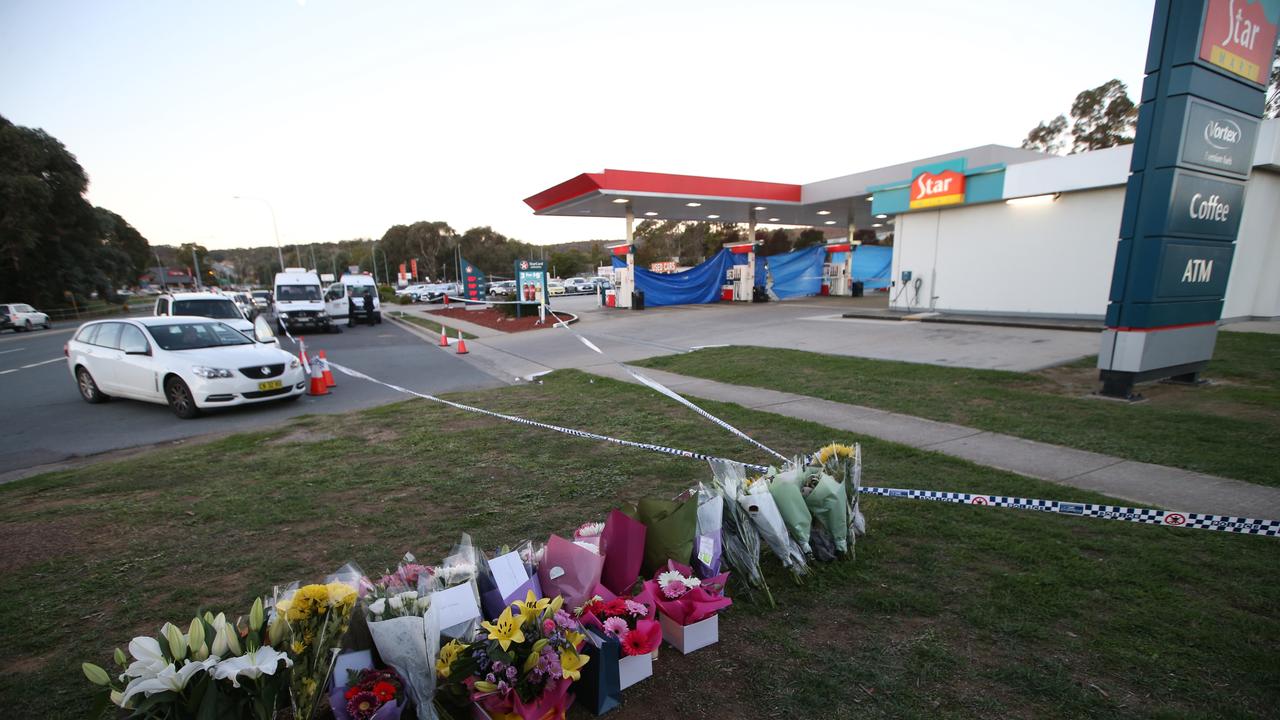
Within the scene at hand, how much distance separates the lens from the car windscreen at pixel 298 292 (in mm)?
22469

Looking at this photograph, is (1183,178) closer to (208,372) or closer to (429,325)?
(208,372)

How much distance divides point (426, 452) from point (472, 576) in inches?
156

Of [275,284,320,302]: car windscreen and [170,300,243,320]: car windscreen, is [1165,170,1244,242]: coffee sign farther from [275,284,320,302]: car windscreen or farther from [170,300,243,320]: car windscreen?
[275,284,320,302]: car windscreen

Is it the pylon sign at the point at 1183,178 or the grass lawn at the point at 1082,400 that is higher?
the pylon sign at the point at 1183,178

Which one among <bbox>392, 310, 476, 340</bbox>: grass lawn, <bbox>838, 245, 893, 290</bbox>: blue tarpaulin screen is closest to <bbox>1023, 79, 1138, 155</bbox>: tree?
<bbox>838, 245, 893, 290</bbox>: blue tarpaulin screen

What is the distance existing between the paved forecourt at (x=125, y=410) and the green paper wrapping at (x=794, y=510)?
7728 mm

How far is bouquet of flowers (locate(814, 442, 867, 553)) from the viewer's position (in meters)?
3.44

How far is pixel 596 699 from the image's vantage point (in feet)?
7.29

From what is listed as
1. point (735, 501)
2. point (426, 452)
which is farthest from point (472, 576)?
point (426, 452)

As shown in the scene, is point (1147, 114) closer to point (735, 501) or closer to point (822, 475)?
Result: point (822, 475)

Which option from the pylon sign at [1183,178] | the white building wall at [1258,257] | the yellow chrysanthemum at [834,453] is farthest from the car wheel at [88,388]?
the white building wall at [1258,257]

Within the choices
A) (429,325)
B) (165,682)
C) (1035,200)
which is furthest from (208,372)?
(1035,200)

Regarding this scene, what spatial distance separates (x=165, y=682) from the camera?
1.69 m

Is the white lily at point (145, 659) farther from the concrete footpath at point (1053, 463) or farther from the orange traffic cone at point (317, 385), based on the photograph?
the orange traffic cone at point (317, 385)
